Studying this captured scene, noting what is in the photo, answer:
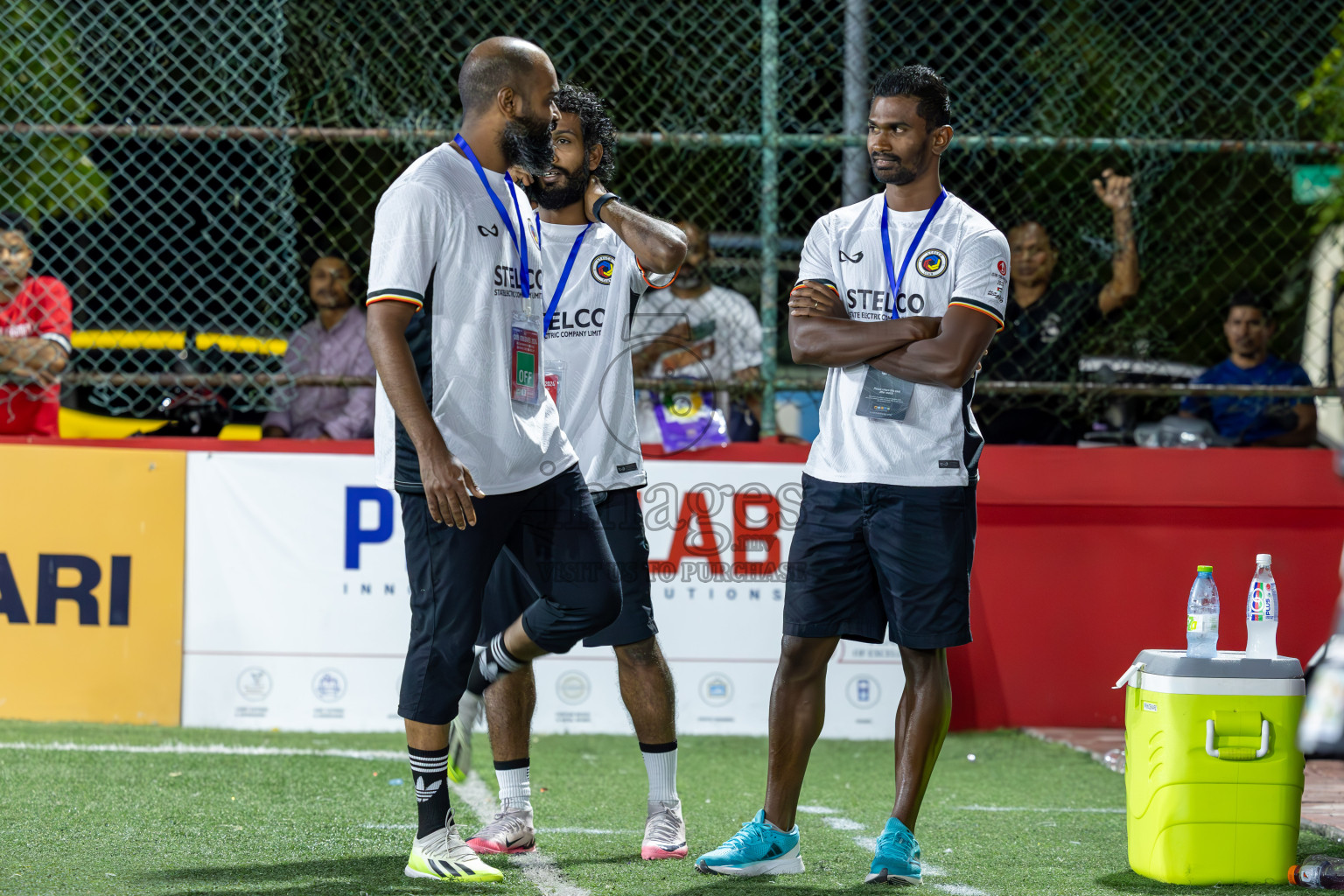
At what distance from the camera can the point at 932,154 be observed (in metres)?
4.29

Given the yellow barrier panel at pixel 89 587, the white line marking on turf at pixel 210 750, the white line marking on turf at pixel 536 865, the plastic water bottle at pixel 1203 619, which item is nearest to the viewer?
the white line marking on turf at pixel 536 865

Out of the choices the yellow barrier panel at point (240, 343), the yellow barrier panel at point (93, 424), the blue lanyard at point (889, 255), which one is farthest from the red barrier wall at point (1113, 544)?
the blue lanyard at point (889, 255)

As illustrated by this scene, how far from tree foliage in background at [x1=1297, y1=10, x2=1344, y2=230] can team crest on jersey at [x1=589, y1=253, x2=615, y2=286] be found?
4.16 metres

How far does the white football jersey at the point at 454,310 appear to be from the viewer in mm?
3701

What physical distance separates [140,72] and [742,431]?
329cm

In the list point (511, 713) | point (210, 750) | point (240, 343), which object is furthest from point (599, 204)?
point (240, 343)

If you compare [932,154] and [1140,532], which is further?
[1140,532]

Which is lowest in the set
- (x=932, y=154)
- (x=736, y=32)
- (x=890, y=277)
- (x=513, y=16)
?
(x=890, y=277)

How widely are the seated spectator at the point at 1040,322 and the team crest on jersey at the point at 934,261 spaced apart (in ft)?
9.02

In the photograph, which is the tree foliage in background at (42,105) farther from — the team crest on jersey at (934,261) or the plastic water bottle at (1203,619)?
the plastic water bottle at (1203,619)

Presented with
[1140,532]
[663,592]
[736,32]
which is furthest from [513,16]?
[1140,532]

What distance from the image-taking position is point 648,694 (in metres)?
4.56

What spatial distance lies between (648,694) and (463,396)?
1.28 m

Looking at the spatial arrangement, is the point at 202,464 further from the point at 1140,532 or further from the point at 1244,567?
the point at 1244,567
